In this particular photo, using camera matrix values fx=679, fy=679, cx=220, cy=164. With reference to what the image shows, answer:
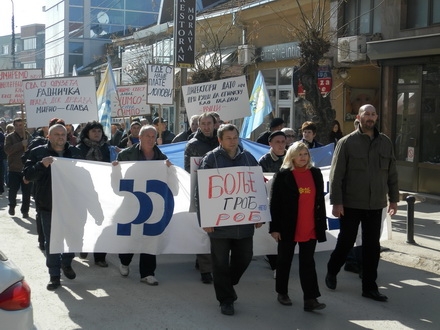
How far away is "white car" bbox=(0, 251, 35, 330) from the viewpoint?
12.4ft

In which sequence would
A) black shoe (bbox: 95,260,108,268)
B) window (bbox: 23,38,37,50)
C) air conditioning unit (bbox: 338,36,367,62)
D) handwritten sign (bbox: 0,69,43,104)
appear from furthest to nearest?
window (bbox: 23,38,37,50) < air conditioning unit (bbox: 338,36,367,62) < handwritten sign (bbox: 0,69,43,104) < black shoe (bbox: 95,260,108,268)

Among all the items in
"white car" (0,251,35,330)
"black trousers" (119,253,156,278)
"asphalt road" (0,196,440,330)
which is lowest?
"asphalt road" (0,196,440,330)

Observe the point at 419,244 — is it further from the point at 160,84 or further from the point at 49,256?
the point at 160,84

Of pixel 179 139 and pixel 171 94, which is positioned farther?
pixel 171 94

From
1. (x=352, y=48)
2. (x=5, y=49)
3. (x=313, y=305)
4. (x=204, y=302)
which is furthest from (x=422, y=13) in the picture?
(x=5, y=49)

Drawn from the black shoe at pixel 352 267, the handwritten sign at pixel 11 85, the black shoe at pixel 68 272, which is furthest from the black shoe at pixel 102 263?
the handwritten sign at pixel 11 85

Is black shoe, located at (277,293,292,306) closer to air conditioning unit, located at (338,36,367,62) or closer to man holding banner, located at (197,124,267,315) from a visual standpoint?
man holding banner, located at (197,124,267,315)

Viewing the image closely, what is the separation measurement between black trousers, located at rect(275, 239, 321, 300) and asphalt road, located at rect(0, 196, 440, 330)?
0.79 ft

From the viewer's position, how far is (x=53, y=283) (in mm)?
7434

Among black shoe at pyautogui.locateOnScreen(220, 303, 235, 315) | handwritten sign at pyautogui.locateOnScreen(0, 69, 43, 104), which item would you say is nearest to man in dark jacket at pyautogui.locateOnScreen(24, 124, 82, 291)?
black shoe at pyautogui.locateOnScreen(220, 303, 235, 315)

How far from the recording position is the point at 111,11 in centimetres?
7375

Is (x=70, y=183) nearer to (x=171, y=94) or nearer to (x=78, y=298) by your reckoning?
(x=78, y=298)

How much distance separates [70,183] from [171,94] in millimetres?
7116

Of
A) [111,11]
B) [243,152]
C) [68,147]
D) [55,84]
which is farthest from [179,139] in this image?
[111,11]
